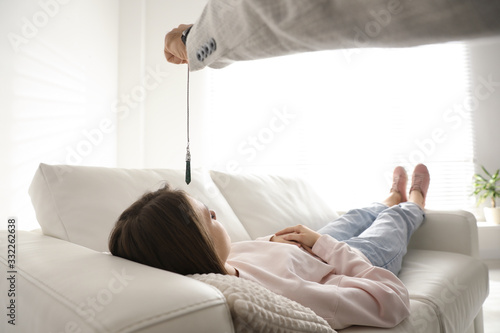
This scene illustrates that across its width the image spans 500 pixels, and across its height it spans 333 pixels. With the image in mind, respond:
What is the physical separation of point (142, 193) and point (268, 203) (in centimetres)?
63

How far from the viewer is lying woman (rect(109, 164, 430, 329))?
86cm

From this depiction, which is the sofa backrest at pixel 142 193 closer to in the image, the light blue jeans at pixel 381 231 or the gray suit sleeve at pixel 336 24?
the light blue jeans at pixel 381 231

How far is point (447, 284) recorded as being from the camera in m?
1.32

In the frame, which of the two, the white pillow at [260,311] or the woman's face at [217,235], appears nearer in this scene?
the white pillow at [260,311]

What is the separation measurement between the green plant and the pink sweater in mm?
2940

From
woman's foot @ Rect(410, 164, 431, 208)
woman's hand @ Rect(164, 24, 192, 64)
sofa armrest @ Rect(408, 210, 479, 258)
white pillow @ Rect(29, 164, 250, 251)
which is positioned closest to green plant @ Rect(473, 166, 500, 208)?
woman's foot @ Rect(410, 164, 431, 208)

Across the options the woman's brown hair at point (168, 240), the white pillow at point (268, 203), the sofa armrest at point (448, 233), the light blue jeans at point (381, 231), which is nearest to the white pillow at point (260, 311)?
the woman's brown hair at point (168, 240)

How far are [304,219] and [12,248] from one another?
1232mm

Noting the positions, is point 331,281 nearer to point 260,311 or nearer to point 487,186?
point 260,311

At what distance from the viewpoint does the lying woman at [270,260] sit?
857 mm

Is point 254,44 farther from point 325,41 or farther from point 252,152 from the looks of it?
point 252,152

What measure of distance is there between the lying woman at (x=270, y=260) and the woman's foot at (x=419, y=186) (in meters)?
1.13

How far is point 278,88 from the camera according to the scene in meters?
3.90

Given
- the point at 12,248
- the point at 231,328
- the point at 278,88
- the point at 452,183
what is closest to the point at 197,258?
the point at 231,328
